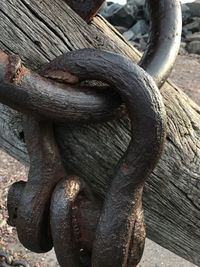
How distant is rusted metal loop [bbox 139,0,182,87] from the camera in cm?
86

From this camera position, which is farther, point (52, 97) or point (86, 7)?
point (86, 7)

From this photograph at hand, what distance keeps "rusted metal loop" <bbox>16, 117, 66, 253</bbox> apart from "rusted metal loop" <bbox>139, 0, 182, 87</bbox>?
0.19 m

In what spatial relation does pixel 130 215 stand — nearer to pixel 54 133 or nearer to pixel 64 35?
pixel 54 133

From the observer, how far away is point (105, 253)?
795 millimetres

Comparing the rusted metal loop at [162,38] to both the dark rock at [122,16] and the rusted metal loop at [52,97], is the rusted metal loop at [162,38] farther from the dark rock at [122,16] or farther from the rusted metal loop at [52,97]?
the dark rock at [122,16]

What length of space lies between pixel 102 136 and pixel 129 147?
0.33 feet

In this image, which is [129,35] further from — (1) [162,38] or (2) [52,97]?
(2) [52,97]

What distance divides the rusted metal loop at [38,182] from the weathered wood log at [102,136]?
0.04 m

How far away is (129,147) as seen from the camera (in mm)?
799

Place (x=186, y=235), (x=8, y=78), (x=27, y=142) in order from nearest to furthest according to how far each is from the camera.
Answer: (x=8, y=78) → (x=27, y=142) → (x=186, y=235)

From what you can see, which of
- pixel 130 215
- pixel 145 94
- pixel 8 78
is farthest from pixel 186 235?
pixel 8 78

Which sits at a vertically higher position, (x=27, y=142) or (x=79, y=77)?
(x=79, y=77)

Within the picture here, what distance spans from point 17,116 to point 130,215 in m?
0.26

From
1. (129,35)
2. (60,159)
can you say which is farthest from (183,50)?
(60,159)
